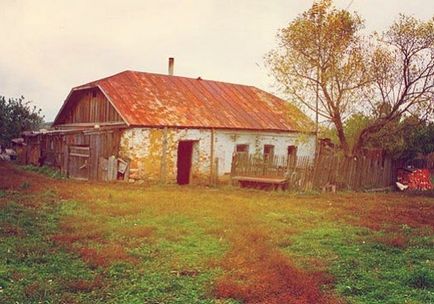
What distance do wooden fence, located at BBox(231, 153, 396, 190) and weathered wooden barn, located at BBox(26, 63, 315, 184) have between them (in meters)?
2.71

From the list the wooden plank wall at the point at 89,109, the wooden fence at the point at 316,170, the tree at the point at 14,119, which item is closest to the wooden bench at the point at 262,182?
the wooden fence at the point at 316,170

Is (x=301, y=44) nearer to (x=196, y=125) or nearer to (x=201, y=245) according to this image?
(x=196, y=125)

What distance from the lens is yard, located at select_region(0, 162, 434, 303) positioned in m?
6.64

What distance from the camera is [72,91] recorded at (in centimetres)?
2680

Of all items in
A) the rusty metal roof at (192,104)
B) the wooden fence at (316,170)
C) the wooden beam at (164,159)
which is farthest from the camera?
the rusty metal roof at (192,104)

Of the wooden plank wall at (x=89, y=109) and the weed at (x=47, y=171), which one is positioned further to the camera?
the weed at (x=47, y=171)

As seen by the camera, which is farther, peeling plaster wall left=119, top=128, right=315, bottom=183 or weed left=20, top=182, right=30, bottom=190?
peeling plaster wall left=119, top=128, right=315, bottom=183

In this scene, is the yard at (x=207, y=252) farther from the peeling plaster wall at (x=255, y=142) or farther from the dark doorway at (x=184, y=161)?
the peeling plaster wall at (x=255, y=142)

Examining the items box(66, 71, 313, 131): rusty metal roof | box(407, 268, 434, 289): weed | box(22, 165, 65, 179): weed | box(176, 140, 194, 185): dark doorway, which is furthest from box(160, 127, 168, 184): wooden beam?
box(407, 268, 434, 289): weed

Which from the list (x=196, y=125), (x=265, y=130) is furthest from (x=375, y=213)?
(x=265, y=130)

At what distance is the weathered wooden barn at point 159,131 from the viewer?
22.4 meters

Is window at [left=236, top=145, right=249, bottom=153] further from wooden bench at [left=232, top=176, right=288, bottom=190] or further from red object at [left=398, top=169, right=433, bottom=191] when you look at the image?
red object at [left=398, top=169, right=433, bottom=191]

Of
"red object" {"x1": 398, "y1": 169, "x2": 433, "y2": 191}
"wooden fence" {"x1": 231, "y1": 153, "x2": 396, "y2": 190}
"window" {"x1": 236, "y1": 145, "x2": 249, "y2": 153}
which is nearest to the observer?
"wooden fence" {"x1": 231, "y1": 153, "x2": 396, "y2": 190}

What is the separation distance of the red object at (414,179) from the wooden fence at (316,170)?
5.05 meters
